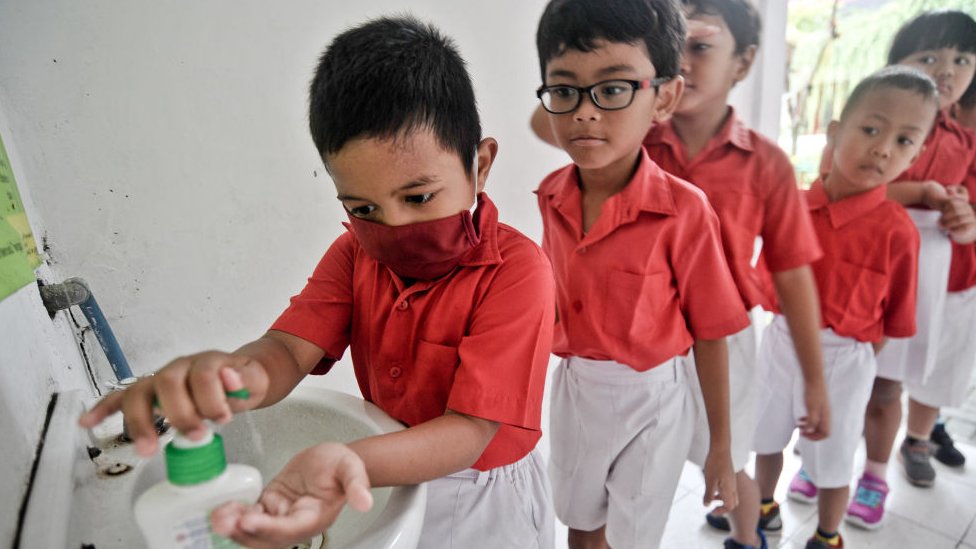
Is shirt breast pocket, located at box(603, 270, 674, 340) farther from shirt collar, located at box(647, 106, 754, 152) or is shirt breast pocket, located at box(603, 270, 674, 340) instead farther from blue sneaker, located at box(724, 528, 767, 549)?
blue sneaker, located at box(724, 528, 767, 549)

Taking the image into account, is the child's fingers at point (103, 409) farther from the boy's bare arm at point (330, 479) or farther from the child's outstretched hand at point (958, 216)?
the child's outstretched hand at point (958, 216)

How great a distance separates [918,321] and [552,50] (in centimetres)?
137

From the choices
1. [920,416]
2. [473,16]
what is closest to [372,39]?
[473,16]

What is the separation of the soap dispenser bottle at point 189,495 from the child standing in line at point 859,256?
1.14 meters

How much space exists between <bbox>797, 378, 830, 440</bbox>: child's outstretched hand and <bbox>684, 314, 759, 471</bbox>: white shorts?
0.10m

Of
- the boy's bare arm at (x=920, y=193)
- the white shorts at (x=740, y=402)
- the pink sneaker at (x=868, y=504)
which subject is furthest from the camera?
the pink sneaker at (x=868, y=504)

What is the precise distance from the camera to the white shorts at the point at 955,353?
1493 millimetres

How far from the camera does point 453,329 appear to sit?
2.01 ft

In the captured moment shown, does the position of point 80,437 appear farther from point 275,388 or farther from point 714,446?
point 714,446

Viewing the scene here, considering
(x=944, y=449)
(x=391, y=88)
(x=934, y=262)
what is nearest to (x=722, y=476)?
(x=391, y=88)

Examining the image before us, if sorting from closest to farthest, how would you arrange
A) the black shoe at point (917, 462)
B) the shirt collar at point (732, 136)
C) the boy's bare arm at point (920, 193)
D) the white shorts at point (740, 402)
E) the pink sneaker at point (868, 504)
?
the shirt collar at point (732, 136) < the white shorts at point (740, 402) < the boy's bare arm at point (920, 193) < the pink sneaker at point (868, 504) < the black shoe at point (917, 462)

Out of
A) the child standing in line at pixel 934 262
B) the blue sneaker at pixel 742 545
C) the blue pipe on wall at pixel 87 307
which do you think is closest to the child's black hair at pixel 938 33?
the child standing in line at pixel 934 262

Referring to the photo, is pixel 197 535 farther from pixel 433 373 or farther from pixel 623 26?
pixel 623 26

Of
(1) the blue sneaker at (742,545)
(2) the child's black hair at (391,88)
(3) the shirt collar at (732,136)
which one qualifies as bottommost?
(1) the blue sneaker at (742,545)
